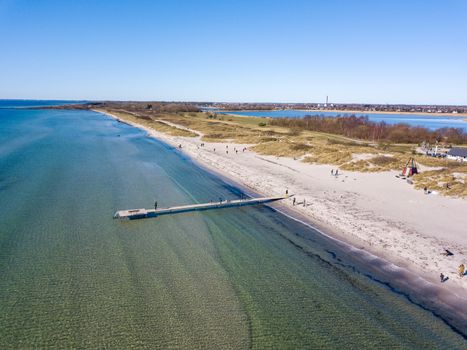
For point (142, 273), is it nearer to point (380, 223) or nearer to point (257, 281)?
point (257, 281)

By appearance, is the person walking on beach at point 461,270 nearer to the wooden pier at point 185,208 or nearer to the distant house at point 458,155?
the wooden pier at point 185,208

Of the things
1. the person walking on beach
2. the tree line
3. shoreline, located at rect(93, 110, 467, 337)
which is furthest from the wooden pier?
the tree line

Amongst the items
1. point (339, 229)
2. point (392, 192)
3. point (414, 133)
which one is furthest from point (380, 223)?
point (414, 133)

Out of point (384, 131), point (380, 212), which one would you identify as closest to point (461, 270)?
point (380, 212)

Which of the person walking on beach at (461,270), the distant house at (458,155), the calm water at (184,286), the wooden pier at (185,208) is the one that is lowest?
the calm water at (184,286)

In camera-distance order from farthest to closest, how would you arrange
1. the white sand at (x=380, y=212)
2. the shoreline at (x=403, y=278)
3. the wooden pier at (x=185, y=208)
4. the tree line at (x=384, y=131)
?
the tree line at (x=384, y=131)
the wooden pier at (x=185, y=208)
the white sand at (x=380, y=212)
the shoreline at (x=403, y=278)

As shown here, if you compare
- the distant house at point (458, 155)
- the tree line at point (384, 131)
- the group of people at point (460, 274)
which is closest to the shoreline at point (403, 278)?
the group of people at point (460, 274)
